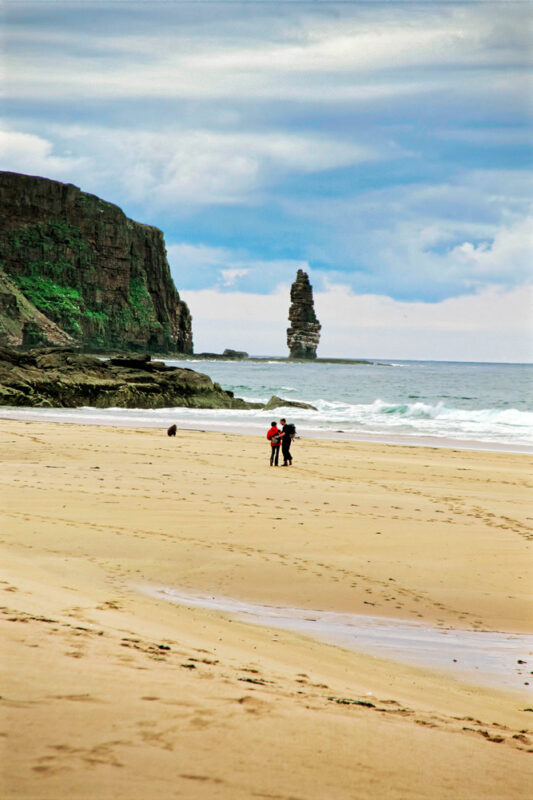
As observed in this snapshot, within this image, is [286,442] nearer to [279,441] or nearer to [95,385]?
[279,441]

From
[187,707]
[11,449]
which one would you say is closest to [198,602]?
[187,707]

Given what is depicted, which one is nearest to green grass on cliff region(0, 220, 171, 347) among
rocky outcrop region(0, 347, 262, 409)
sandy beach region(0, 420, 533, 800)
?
rocky outcrop region(0, 347, 262, 409)

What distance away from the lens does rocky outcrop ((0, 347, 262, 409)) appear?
1389 inches

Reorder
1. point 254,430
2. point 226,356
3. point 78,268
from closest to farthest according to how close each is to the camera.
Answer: point 254,430 → point 78,268 → point 226,356

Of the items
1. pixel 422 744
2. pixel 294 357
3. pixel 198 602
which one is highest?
pixel 294 357

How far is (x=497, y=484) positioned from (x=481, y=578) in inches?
302

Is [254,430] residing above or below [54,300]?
below

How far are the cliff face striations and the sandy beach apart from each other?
362ft

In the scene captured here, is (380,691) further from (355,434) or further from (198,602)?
(355,434)

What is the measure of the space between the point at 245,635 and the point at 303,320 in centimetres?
17176

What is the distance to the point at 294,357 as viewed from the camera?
587 ft

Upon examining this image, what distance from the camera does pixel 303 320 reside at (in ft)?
575

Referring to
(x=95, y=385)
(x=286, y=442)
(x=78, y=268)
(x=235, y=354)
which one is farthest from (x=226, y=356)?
(x=286, y=442)

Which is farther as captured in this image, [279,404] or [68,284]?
[68,284]
